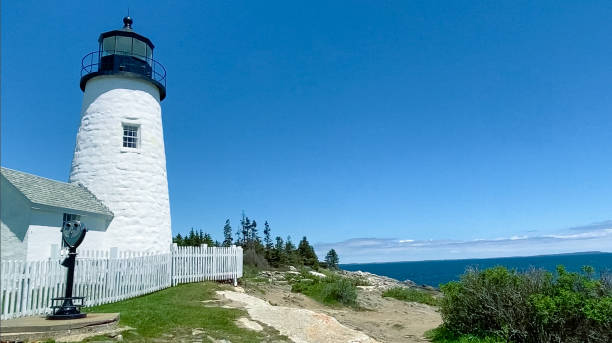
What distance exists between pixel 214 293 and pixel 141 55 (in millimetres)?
11047

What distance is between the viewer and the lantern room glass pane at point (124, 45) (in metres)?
18.5

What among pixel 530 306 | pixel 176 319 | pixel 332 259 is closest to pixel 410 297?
pixel 530 306

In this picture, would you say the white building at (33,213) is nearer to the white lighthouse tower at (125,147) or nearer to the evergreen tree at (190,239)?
the white lighthouse tower at (125,147)

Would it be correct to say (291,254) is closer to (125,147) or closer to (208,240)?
(208,240)

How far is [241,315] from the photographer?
1123cm

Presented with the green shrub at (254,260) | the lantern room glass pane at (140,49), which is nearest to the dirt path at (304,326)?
the lantern room glass pane at (140,49)

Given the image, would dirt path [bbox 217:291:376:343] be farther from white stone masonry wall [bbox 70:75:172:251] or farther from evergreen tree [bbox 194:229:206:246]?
evergreen tree [bbox 194:229:206:246]

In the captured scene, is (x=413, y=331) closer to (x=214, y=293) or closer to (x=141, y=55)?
(x=214, y=293)

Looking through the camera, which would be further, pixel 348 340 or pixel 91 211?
pixel 91 211

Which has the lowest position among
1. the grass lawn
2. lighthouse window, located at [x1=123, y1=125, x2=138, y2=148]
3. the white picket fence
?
the grass lawn

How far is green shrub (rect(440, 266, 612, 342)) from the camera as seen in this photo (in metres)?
9.92

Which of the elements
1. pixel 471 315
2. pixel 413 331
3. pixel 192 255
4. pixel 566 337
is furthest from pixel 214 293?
pixel 566 337

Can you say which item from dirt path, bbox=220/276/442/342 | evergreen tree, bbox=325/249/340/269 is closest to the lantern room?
dirt path, bbox=220/276/442/342

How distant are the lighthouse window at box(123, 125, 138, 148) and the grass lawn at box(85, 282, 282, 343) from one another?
6609 mm
